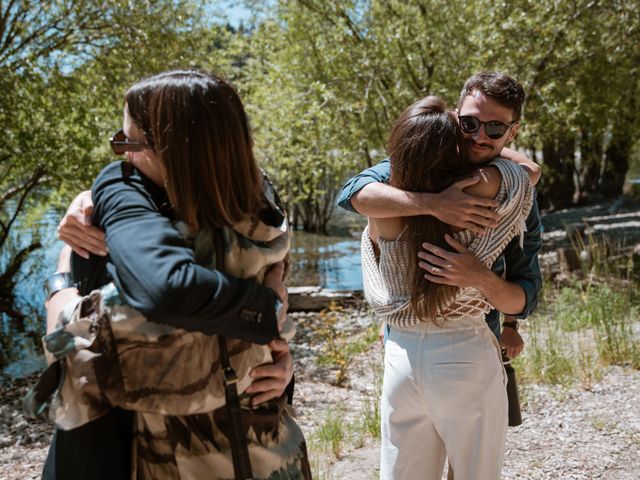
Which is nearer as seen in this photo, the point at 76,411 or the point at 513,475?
the point at 76,411

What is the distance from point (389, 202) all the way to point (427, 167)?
6.9 inches

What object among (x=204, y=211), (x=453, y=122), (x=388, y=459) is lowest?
(x=388, y=459)

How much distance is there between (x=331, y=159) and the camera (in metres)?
12.8

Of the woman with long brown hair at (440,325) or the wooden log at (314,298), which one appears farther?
the wooden log at (314,298)

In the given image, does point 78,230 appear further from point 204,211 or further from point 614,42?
point 614,42

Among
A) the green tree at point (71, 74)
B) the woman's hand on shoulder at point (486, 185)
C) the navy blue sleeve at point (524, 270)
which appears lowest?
the navy blue sleeve at point (524, 270)

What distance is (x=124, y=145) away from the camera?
1521 mm

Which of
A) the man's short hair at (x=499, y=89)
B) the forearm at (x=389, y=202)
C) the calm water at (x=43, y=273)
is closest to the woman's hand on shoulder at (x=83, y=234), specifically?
the forearm at (x=389, y=202)

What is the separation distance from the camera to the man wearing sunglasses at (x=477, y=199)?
7.35ft

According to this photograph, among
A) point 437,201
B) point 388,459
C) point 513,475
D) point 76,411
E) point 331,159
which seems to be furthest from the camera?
point 331,159

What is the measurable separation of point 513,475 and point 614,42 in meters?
7.54

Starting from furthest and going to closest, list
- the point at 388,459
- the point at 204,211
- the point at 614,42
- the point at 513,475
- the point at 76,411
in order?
the point at 614,42 < the point at 513,475 < the point at 388,459 < the point at 204,211 < the point at 76,411

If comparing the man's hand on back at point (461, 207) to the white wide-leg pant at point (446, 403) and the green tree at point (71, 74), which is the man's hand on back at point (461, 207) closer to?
the white wide-leg pant at point (446, 403)

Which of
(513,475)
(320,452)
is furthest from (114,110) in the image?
(513,475)
